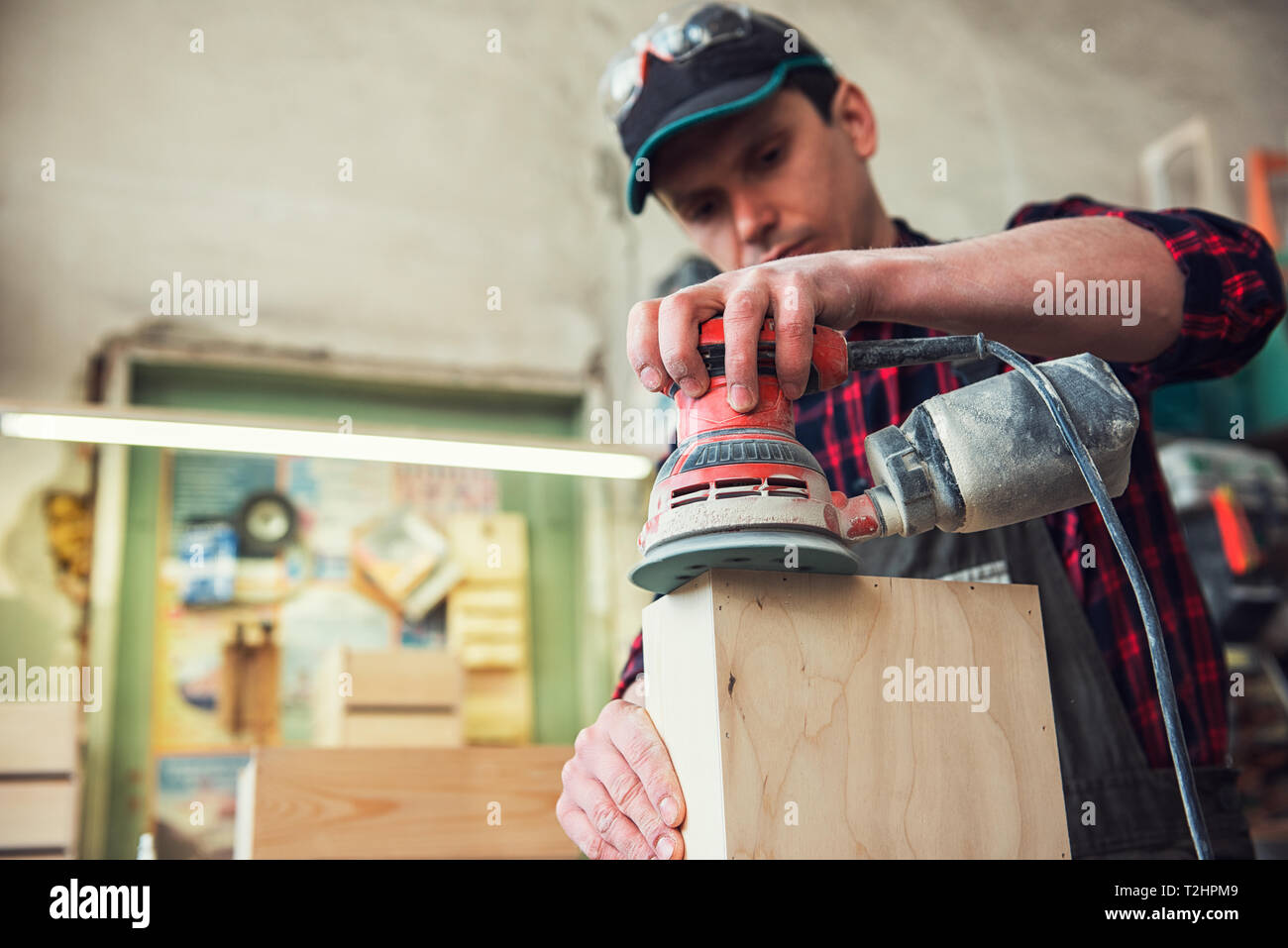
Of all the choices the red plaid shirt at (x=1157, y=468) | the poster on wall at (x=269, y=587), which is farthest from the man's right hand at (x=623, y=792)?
the poster on wall at (x=269, y=587)

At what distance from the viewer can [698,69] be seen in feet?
4.85

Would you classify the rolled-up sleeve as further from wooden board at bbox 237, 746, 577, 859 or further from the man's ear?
wooden board at bbox 237, 746, 577, 859

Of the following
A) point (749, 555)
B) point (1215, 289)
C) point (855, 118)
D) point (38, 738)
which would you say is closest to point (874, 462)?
point (749, 555)

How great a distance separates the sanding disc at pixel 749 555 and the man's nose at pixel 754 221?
78 cm

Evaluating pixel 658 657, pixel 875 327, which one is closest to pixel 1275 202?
pixel 875 327

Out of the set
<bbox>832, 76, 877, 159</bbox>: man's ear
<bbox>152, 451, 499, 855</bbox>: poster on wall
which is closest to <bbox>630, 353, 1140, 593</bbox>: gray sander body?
<bbox>832, 76, 877, 159</bbox>: man's ear

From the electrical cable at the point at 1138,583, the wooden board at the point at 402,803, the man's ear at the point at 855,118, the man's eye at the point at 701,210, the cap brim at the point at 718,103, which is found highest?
the man's ear at the point at 855,118

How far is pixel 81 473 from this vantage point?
3.58 meters

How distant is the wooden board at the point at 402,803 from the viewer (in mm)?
2600

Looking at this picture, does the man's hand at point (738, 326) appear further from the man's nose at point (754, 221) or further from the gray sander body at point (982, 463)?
the man's nose at point (754, 221)

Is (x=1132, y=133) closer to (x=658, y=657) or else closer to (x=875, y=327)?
(x=875, y=327)

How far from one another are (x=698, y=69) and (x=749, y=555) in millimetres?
906

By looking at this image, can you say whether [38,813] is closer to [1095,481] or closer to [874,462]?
[874,462]
